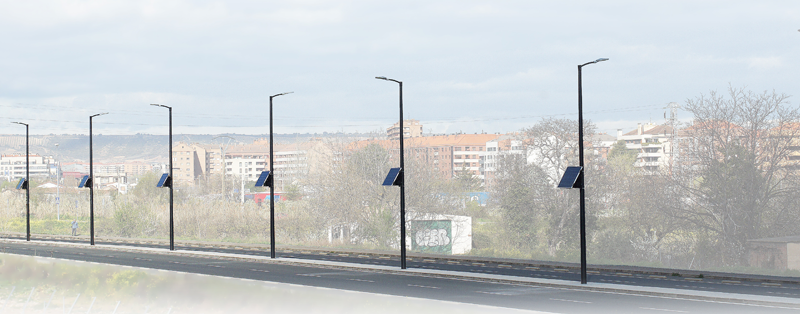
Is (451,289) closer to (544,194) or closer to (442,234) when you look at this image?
(442,234)

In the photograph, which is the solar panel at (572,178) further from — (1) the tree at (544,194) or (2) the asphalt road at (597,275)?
→ (1) the tree at (544,194)

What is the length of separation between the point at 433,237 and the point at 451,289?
3254 centimetres

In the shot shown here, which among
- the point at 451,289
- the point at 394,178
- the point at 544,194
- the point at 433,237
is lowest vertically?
the point at 433,237

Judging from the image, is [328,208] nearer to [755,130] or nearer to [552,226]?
[552,226]

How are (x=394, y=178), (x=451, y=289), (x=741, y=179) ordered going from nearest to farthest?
(x=451, y=289)
(x=394, y=178)
(x=741, y=179)

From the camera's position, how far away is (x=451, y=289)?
23281 mm

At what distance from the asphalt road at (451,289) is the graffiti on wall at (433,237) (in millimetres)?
20184

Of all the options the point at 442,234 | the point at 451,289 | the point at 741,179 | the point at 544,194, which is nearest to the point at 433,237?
the point at 442,234

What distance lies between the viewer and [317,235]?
203 ft

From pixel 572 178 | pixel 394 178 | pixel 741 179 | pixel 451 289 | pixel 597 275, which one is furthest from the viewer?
pixel 741 179

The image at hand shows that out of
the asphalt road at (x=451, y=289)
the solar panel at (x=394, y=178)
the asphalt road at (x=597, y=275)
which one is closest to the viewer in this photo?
the asphalt road at (x=451, y=289)

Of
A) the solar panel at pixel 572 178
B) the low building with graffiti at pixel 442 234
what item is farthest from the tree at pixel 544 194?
the solar panel at pixel 572 178

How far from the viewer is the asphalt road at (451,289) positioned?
744 inches

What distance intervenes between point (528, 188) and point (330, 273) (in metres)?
29.5
